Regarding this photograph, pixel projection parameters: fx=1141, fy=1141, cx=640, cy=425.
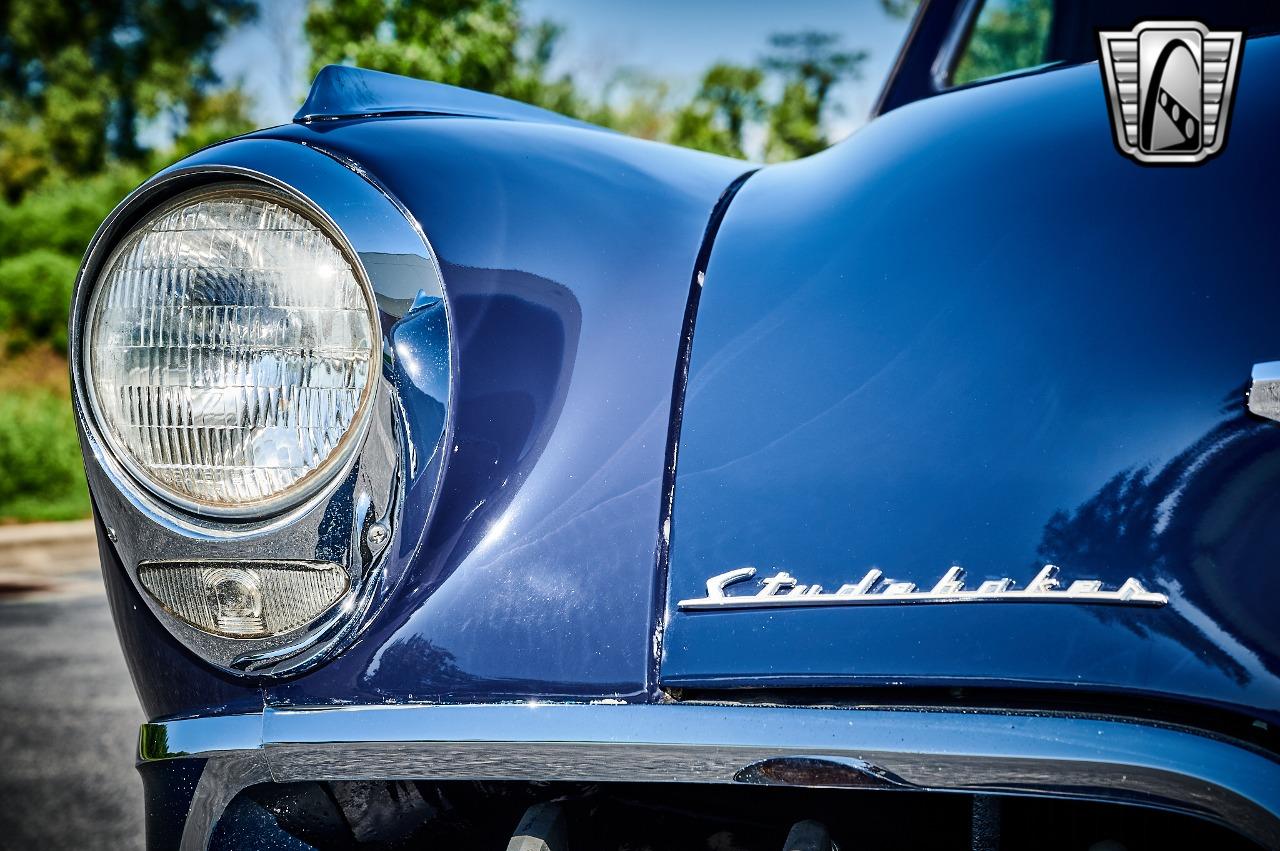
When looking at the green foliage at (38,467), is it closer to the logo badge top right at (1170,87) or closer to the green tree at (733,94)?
the logo badge top right at (1170,87)

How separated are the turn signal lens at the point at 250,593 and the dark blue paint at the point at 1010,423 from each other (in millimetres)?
302

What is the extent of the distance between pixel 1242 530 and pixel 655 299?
1.71 feet

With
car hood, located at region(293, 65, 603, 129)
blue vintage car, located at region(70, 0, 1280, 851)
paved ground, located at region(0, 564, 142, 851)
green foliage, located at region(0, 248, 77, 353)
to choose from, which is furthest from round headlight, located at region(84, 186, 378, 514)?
green foliage, located at region(0, 248, 77, 353)

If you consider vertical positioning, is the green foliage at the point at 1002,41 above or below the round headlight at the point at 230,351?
above

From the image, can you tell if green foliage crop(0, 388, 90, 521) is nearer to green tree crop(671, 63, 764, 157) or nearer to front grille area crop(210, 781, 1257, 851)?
front grille area crop(210, 781, 1257, 851)

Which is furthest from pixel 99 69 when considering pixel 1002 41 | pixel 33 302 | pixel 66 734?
pixel 1002 41

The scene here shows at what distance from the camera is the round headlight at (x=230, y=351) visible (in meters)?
0.98

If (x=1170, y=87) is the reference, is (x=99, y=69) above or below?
above

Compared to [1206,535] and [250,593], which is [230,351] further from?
[1206,535]

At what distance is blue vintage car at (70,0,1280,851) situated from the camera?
828mm

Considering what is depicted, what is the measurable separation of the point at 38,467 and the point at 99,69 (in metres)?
25.7

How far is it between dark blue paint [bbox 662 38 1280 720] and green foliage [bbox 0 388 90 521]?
24.2ft

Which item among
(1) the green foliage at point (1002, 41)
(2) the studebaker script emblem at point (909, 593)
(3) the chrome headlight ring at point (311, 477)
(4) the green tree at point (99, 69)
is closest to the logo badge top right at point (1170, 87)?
(2) the studebaker script emblem at point (909, 593)

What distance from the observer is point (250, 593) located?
97 centimetres
